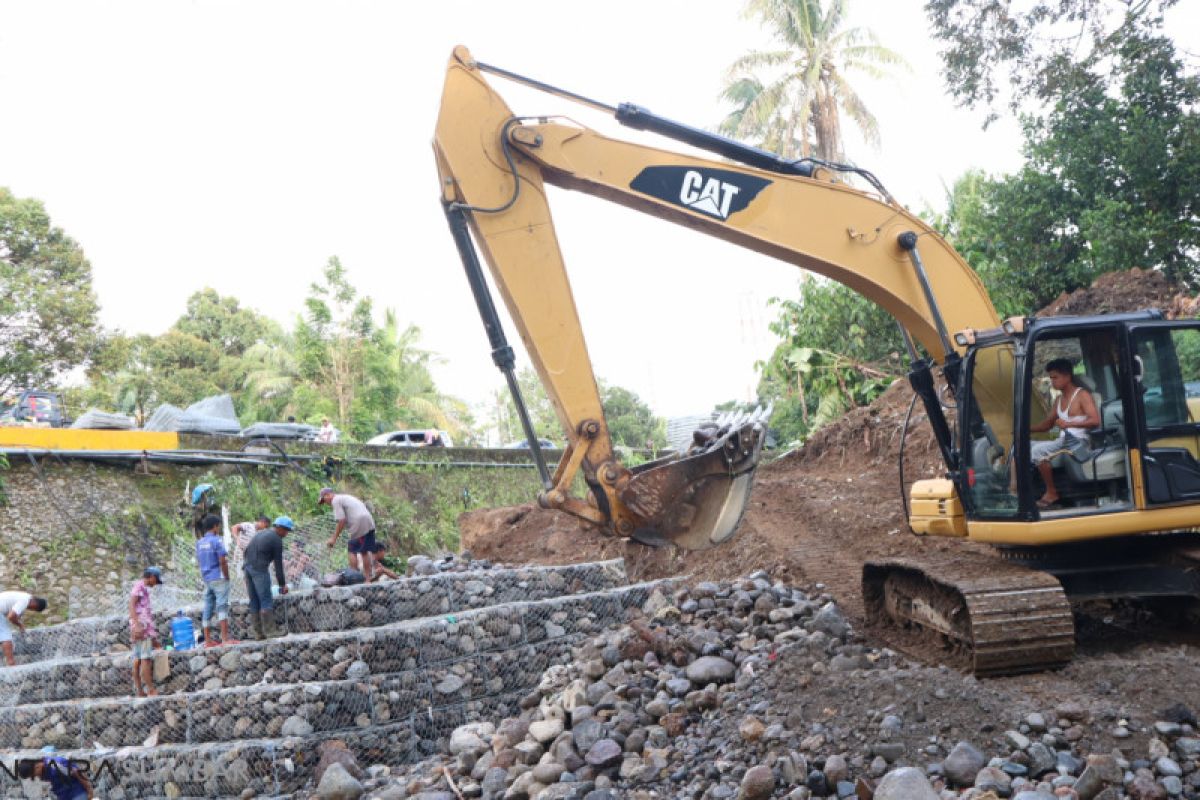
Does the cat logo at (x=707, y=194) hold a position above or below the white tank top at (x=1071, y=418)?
above

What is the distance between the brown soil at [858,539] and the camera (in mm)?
4875

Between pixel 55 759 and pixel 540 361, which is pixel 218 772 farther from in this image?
pixel 540 361

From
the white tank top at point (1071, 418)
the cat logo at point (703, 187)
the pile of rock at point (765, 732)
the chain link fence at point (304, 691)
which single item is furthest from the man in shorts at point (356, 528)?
the white tank top at point (1071, 418)

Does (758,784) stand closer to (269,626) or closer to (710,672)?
(710,672)

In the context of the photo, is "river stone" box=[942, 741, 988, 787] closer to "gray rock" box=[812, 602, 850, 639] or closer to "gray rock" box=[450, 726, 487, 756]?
"gray rock" box=[812, 602, 850, 639]

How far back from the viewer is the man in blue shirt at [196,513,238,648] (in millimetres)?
9484

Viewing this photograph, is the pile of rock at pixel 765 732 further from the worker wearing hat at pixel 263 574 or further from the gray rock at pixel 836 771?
the worker wearing hat at pixel 263 574

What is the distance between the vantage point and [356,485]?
18297mm

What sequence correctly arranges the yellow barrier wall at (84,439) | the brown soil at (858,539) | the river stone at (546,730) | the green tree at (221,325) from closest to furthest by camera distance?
the brown soil at (858,539), the river stone at (546,730), the yellow barrier wall at (84,439), the green tree at (221,325)

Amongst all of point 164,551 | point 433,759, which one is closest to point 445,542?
point 164,551

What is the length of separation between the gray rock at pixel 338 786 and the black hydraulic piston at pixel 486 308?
356cm

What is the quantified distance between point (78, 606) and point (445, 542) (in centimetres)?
595

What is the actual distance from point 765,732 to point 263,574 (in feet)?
19.7

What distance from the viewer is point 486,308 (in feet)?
18.9
